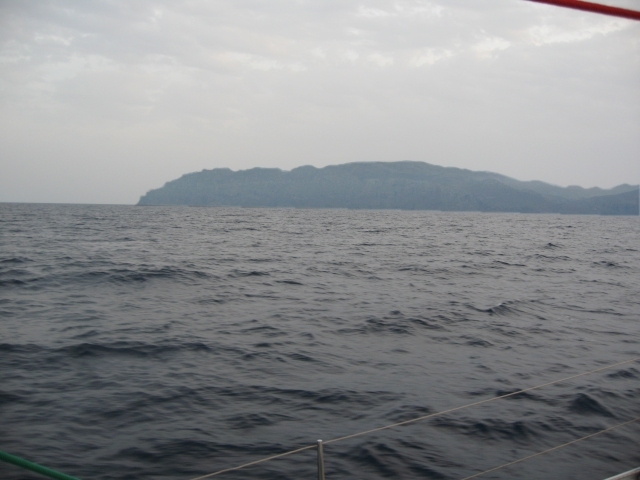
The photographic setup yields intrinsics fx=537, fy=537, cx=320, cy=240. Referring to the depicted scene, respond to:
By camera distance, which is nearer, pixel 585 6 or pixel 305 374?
pixel 585 6

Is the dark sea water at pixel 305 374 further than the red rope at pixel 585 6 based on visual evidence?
Yes

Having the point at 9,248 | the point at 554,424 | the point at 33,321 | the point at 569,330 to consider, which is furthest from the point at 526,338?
the point at 9,248

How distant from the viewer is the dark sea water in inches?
252

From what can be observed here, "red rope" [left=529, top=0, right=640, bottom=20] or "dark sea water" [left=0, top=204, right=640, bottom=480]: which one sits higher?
"red rope" [left=529, top=0, right=640, bottom=20]

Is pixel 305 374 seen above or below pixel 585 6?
below

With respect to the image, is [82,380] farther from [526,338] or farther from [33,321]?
[526,338]

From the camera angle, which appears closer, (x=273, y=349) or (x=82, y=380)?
(x=82, y=380)

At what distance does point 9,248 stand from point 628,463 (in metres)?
31.8

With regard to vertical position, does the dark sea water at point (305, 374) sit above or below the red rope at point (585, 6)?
below

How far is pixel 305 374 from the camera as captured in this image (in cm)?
922

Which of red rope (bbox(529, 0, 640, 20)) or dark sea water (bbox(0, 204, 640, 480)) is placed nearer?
red rope (bbox(529, 0, 640, 20))

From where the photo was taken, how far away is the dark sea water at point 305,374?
6.40 m

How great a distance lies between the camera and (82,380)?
28.4 feet

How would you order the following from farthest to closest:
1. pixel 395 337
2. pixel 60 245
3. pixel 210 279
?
pixel 60 245
pixel 210 279
pixel 395 337
